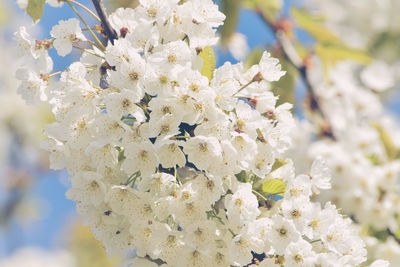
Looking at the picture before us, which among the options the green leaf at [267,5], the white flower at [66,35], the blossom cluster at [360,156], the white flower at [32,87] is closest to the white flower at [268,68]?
the white flower at [66,35]

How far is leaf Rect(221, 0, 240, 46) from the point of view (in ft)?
9.20

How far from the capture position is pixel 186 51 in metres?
1.20

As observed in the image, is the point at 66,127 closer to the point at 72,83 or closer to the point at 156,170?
the point at 72,83

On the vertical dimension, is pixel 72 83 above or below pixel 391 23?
above

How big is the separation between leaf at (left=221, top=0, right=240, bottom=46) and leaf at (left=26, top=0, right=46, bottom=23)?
1.64m

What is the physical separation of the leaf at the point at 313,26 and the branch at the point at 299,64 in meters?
0.16

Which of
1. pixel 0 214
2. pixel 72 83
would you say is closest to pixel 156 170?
pixel 72 83

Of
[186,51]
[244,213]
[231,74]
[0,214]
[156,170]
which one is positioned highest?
[186,51]

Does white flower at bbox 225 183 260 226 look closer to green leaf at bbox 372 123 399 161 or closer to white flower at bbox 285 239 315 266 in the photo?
white flower at bbox 285 239 315 266

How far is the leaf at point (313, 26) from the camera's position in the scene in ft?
9.50

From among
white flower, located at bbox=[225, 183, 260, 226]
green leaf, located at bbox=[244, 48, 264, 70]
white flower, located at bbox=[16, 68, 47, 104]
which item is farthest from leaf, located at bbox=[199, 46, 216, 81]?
green leaf, located at bbox=[244, 48, 264, 70]

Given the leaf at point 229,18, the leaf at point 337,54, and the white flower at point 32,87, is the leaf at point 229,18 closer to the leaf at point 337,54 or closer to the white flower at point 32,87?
the leaf at point 337,54

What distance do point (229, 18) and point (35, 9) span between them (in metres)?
1.71

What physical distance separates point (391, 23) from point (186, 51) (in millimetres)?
4176
